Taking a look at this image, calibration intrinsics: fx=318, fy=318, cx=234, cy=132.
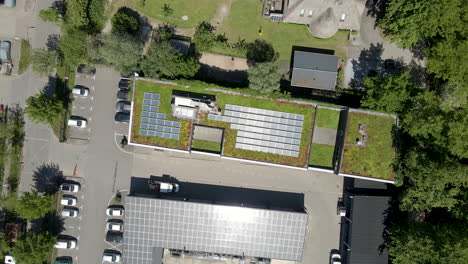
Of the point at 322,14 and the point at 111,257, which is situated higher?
the point at 322,14

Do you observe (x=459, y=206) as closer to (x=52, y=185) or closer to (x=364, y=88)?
(x=364, y=88)

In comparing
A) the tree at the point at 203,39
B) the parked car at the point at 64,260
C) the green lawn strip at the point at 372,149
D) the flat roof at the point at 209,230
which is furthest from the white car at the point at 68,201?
the green lawn strip at the point at 372,149

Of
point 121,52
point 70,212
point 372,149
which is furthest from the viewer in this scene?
point 70,212

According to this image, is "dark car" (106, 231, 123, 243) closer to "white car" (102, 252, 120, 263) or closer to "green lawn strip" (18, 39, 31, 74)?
"white car" (102, 252, 120, 263)

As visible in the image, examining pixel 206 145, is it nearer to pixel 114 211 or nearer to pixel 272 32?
pixel 114 211

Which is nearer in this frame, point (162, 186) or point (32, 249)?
point (32, 249)

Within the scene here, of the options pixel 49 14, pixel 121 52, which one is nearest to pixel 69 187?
pixel 121 52

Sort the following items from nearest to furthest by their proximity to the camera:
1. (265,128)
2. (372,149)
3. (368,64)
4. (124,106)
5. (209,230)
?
(372,149) < (265,128) < (209,230) < (124,106) < (368,64)
